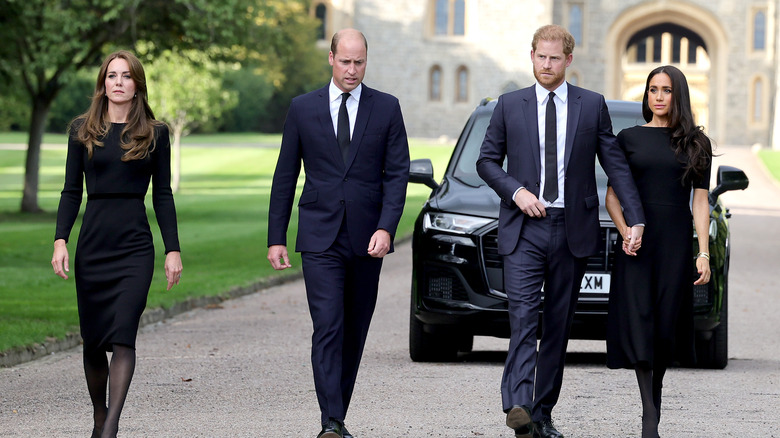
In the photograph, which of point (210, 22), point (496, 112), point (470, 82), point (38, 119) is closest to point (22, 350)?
point (496, 112)

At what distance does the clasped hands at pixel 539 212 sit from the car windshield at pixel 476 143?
2.98 metres

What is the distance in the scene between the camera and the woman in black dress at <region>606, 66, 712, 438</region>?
6.29 metres

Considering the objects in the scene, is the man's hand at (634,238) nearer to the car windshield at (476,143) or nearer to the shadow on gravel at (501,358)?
the car windshield at (476,143)

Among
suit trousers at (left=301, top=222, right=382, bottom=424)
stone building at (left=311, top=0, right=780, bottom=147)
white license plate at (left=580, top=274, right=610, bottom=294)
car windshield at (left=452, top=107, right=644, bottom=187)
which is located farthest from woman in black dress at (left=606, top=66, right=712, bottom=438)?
stone building at (left=311, top=0, right=780, bottom=147)

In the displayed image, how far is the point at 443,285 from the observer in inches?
341

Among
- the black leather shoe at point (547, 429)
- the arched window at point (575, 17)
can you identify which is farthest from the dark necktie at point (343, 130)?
the arched window at point (575, 17)

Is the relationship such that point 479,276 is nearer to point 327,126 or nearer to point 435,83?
point 327,126

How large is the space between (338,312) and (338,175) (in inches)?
24.6

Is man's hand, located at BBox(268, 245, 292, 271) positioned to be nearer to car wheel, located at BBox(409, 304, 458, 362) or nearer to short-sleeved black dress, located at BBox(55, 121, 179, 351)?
short-sleeved black dress, located at BBox(55, 121, 179, 351)

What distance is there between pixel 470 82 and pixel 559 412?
66075mm

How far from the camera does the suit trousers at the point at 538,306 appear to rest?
615cm

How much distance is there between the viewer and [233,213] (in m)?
31.3

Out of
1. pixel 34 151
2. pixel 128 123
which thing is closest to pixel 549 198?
pixel 128 123

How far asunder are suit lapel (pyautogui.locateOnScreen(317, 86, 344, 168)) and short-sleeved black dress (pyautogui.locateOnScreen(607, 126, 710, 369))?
1.37m
